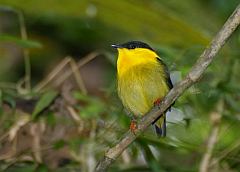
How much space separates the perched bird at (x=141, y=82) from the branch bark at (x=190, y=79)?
665mm

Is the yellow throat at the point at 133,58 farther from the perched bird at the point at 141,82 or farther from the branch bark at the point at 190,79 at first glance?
the branch bark at the point at 190,79

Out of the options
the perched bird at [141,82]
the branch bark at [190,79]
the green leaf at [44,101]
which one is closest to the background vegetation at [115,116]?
the green leaf at [44,101]

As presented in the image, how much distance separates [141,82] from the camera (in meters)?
3.58

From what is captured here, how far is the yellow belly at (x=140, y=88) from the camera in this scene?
140 inches

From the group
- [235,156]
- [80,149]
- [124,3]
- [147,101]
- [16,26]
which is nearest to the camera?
[147,101]

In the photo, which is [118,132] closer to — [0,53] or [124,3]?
[124,3]

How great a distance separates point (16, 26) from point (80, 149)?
231 centimetres

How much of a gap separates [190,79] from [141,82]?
1.01 metres

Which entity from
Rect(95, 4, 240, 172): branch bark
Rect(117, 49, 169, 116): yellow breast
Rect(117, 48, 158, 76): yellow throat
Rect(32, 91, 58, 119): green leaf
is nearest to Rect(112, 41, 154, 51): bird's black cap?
Rect(117, 48, 158, 76): yellow throat

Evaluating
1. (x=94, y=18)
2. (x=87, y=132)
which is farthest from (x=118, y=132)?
(x=94, y=18)

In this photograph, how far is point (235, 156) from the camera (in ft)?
12.5

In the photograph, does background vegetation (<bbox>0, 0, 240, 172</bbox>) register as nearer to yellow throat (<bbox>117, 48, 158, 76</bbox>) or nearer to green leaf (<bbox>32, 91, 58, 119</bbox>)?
green leaf (<bbox>32, 91, 58, 119</bbox>)

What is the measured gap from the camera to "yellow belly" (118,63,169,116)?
3559 millimetres

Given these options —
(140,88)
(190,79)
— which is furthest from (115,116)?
(190,79)
